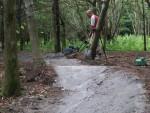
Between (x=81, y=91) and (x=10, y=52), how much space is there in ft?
6.66

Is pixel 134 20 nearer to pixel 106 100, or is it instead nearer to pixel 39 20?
pixel 39 20

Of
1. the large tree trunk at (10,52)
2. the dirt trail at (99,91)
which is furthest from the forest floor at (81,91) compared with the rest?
the large tree trunk at (10,52)

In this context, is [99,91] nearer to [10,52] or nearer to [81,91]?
[81,91]

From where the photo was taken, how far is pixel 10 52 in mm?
11352

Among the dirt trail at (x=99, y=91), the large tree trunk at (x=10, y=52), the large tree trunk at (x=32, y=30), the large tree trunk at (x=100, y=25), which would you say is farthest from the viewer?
the large tree trunk at (x=100, y=25)

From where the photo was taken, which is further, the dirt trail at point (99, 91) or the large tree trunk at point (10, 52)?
the large tree trunk at point (10, 52)

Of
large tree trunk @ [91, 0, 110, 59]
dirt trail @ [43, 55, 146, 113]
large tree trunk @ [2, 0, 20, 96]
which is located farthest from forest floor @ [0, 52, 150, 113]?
large tree trunk @ [91, 0, 110, 59]

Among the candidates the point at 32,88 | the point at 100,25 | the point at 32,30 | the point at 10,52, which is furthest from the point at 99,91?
the point at 100,25

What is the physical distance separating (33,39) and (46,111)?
4.04 meters

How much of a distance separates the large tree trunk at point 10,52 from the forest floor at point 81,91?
0.32m

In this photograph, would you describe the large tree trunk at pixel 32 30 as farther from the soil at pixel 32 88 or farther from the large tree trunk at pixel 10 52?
the large tree trunk at pixel 10 52

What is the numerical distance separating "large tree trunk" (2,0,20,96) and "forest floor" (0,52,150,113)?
320mm

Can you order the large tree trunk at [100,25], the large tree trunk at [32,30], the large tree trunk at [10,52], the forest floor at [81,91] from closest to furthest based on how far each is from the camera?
the forest floor at [81,91]
the large tree trunk at [10,52]
the large tree trunk at [32,30]
the large tree trunk at [100,25]

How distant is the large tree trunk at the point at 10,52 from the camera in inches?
435
